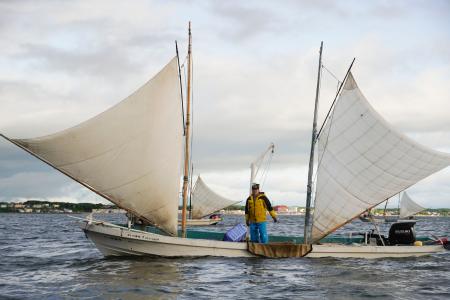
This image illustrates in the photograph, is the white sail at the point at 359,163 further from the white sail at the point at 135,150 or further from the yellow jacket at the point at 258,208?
the white sail at the point at 135,150

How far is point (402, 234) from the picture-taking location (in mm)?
24719

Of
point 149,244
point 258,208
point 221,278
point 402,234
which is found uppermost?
point 258,208

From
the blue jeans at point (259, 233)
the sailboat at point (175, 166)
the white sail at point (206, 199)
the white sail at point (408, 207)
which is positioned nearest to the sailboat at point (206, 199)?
the white sail at point (206, 199)

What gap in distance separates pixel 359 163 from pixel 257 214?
15.7ft

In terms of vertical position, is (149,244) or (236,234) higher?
(236,234)

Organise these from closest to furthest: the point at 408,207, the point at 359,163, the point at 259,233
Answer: the point at 259,233, the point at 359,163, the point at 408,207

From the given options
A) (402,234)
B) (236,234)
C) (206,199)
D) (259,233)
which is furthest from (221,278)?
(206,199)

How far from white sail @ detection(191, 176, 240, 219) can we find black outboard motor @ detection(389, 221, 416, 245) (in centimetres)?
5025

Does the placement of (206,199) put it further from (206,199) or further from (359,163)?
(359,163)

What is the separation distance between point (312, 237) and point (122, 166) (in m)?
8.69

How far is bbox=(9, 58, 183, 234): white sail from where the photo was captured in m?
19.8

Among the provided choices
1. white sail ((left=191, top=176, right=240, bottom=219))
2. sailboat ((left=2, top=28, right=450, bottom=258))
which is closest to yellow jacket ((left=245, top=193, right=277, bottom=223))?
sailboat ((left=2, top=28, right=450, bottom=258))

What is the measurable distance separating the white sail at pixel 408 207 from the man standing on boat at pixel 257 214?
75.0m

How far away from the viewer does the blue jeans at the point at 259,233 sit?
22781 millimetres
